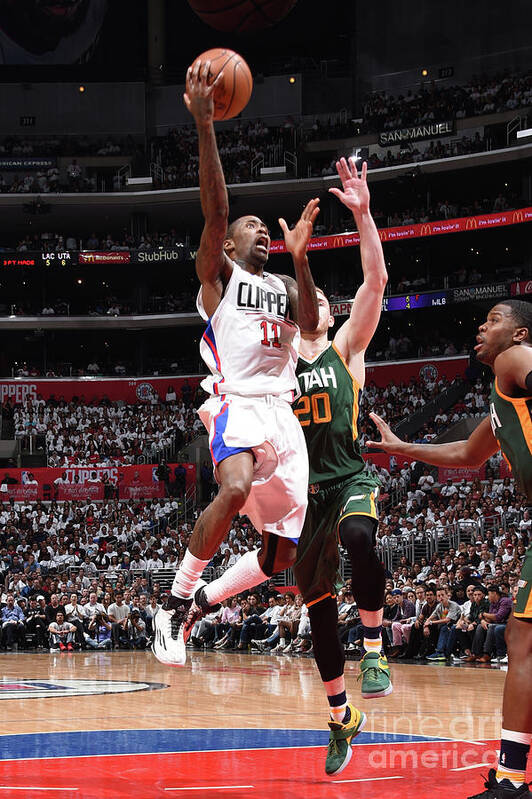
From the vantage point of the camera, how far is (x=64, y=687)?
37.4ft

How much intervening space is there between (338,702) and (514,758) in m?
1.65

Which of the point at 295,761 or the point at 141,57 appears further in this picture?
the point at 141,57

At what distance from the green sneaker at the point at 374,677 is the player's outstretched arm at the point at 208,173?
2.27m

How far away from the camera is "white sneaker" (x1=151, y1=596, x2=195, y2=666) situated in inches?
192

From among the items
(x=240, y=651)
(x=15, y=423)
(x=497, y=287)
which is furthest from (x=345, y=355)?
(x=15, y=423)

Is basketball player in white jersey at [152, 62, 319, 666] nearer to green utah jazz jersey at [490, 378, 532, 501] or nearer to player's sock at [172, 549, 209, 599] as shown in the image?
player's sock at [172, 549, 209, 599]

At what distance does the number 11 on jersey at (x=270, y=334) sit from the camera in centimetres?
517

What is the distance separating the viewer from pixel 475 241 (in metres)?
37.4

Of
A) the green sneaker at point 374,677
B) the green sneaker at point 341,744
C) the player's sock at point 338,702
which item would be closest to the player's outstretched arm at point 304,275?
the green sneaker at point 374,677

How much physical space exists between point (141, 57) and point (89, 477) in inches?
909

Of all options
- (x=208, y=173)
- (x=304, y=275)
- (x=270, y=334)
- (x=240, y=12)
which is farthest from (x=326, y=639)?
(x=240, y=12)

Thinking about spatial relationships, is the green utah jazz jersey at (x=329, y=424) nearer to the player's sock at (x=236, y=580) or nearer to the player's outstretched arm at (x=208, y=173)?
the player's sock at (x=236, y=580)

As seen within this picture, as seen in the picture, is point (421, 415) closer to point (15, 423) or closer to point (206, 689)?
point (15, 423)

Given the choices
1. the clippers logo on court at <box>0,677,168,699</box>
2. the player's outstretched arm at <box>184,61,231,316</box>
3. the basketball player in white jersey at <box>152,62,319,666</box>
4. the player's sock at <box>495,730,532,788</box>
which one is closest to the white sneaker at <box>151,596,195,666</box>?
the basketball player in white jersey at <box>152,62,319,666</box>
